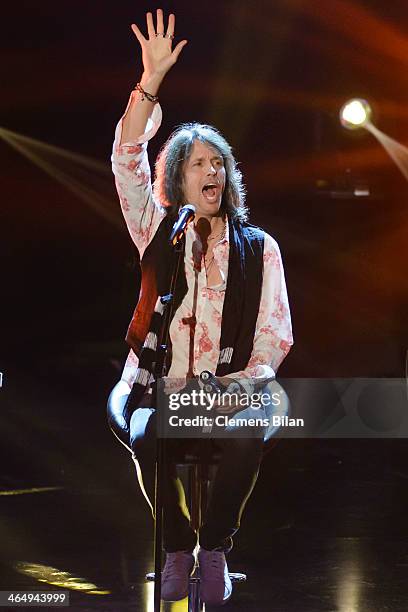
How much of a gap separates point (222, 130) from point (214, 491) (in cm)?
135

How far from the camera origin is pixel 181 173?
263 cm

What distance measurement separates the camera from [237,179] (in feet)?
8.83

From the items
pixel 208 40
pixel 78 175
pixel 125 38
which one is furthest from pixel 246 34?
pixel 78 175

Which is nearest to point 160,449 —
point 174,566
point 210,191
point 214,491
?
point 214,491

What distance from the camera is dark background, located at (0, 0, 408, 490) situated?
318 cm

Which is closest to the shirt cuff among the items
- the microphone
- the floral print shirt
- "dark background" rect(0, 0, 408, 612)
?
the floral print shirt

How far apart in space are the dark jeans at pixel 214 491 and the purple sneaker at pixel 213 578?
0.02 meters

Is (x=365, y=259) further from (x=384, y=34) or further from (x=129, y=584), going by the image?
(x=129, y=584)

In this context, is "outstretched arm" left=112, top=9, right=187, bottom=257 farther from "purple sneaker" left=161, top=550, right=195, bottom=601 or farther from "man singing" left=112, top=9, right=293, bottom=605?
"purple sneaker" left=161, top=550, right=195, bottom=601

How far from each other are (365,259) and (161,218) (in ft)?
6.66

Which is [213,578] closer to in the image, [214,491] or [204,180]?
[214,491]

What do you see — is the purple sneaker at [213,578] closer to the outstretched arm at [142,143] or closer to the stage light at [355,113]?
the outstretched arm at [142,143]

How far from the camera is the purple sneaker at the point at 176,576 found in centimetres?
226

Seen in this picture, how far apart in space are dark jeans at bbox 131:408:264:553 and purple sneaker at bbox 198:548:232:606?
2 centimetres
